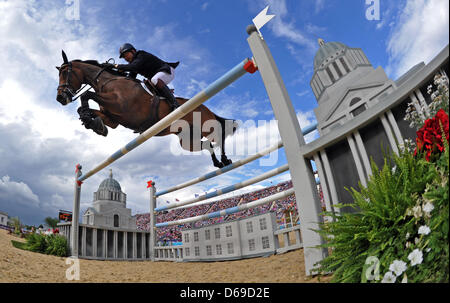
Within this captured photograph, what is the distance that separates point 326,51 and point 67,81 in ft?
45.9

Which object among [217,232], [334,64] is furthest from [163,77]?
[334,64]

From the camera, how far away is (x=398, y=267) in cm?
71

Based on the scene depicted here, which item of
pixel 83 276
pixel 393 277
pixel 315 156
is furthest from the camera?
pixel 83 276

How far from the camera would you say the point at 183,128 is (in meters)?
3.32

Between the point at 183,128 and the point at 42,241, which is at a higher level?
the point at 183,128

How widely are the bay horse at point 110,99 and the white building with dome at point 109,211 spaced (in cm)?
270

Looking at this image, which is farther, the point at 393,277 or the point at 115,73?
the point at 115,73

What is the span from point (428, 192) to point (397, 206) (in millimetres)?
116

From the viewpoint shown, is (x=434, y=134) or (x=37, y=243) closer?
(x=434, y=134)

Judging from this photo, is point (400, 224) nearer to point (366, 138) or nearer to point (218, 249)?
point (366, 138)
